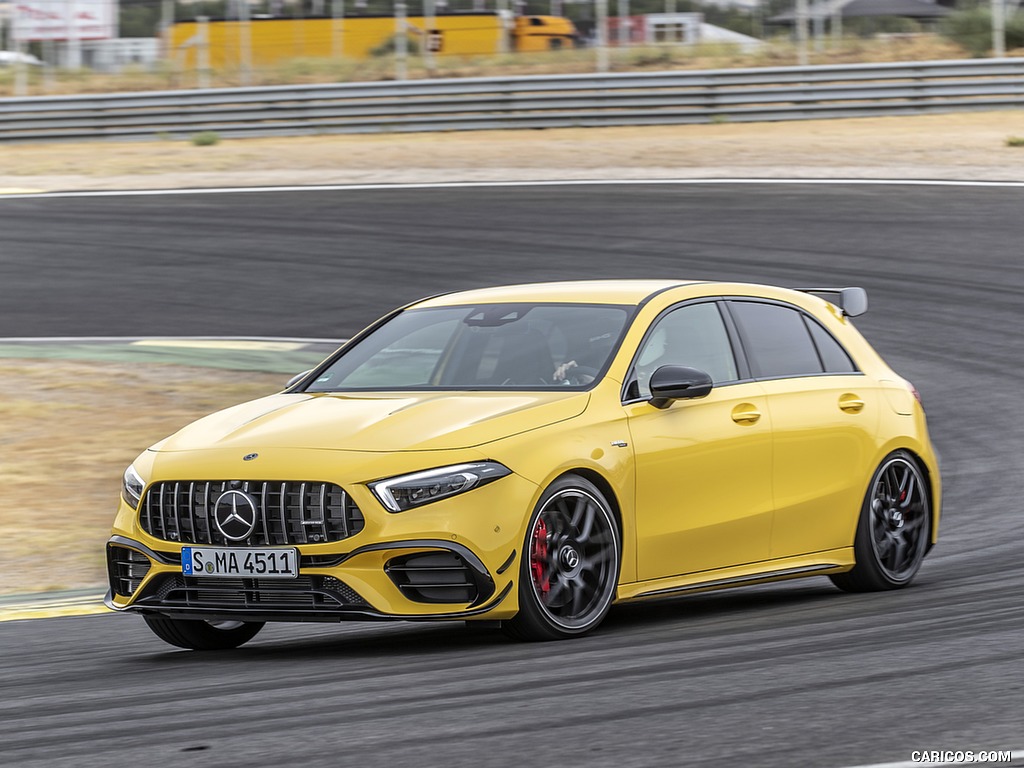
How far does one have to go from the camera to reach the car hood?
702 cm

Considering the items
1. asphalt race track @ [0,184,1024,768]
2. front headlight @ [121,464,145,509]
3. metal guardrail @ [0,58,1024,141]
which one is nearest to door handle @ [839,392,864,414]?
asphalt race track @ [0,184,1024,768]

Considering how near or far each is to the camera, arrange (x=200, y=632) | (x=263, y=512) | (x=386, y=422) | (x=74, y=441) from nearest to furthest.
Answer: (x=263, y=512) → (x=386, y=422) → (x=200, y=632) → (x=74, y=441)

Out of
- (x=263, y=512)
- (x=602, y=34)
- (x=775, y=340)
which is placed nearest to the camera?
(x=263, y=512)

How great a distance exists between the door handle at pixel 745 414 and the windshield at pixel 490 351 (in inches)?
25.4

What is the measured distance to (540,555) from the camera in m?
7.06

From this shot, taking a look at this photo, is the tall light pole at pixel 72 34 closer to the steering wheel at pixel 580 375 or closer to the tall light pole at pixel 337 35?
the tall light pole at pixel 337 35

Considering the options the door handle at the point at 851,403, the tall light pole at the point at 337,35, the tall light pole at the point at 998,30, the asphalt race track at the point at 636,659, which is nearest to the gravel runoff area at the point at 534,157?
the asphalt race track at the point at 636,659

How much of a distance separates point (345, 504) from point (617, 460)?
119 cm

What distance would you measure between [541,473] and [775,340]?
6.83 feet

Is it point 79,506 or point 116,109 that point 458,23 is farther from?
point 79,506

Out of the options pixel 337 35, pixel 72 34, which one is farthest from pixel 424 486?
pixel 337 35

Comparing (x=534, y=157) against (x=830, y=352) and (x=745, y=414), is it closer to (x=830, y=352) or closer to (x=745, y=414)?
(x=830, y=352)

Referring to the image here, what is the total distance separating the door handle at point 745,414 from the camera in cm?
805

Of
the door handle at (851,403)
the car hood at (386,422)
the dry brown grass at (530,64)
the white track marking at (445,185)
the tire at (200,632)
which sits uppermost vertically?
the dry brown grass at (530,64)
